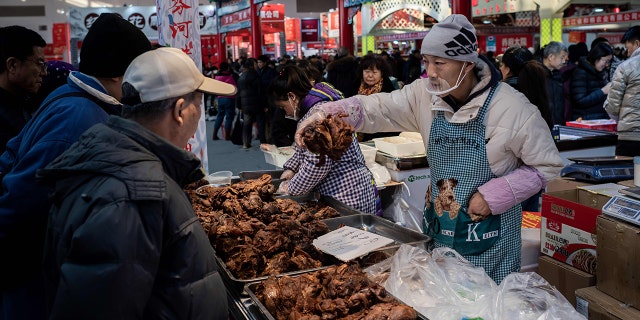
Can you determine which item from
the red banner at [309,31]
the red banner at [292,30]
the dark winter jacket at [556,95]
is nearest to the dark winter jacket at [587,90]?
the dark winter jacket at [556,95]

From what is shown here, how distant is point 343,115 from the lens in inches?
105

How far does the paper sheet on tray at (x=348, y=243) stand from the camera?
224cm

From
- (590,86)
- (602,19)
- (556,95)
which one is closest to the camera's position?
(556,95)

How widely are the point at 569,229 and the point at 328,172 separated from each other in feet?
4.50

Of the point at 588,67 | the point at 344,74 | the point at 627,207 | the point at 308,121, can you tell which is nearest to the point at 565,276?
the point at 627,207

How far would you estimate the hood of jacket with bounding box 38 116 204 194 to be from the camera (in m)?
1.33

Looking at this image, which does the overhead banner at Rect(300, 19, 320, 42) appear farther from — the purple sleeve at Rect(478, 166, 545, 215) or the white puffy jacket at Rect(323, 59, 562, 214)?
the purple sleeve at Rect(478, 166, 545, 215)

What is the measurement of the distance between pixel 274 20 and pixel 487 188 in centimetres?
1862

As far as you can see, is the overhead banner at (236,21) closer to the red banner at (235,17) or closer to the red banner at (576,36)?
the red banner at (235,17)

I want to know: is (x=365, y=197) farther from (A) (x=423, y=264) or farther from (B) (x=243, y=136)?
(B) (x=243, y=136)

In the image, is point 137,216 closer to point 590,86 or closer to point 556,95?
point 556,95

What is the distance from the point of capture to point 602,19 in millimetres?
16141

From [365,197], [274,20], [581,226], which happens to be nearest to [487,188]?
[581,226]

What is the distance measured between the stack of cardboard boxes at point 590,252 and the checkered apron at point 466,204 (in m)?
0.38
